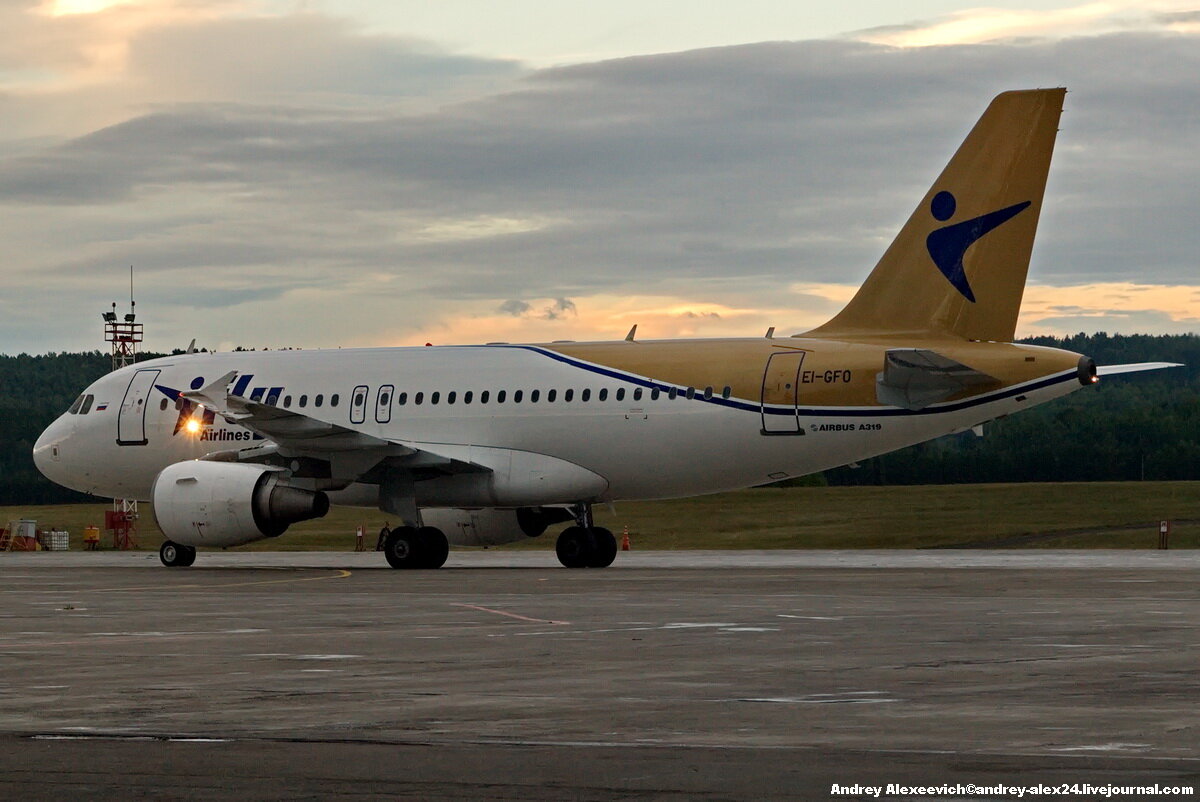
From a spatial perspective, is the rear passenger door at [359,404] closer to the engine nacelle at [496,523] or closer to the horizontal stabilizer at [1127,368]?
the engine nacelle at [496,523]

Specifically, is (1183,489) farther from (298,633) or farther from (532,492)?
(298,633)

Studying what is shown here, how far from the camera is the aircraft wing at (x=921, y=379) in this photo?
31.1 m

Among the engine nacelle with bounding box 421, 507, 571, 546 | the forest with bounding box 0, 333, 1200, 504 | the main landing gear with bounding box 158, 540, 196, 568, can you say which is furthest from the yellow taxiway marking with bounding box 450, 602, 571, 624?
the forest with bounding box 0, 333, 1200, 504

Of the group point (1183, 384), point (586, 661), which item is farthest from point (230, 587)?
point (1183, 384)

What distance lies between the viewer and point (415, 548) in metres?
34.9

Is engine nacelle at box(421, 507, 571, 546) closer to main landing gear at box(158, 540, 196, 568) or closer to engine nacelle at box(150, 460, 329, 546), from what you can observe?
engine nacelle at box(150, 460, 329, 546)

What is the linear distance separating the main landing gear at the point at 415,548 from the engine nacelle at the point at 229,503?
168 cm

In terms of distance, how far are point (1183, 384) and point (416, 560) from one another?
98.3m

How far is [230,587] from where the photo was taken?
28031 mm

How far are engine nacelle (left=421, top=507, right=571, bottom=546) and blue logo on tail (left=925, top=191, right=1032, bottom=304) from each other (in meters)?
9.95

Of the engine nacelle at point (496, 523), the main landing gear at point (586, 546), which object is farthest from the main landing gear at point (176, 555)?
the main landing gear at point (586, 546)

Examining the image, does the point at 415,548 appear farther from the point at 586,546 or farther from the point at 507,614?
the point at 507,614

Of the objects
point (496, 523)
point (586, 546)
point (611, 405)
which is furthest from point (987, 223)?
point (496, 523)

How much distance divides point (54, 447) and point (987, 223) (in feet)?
71.4
